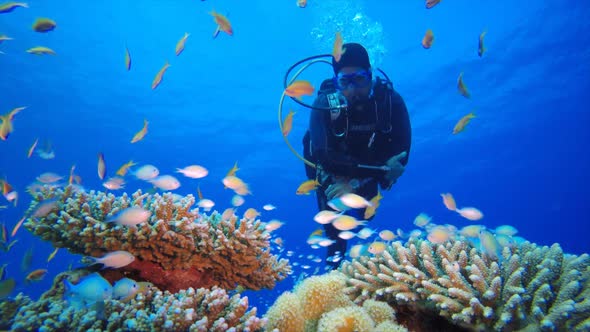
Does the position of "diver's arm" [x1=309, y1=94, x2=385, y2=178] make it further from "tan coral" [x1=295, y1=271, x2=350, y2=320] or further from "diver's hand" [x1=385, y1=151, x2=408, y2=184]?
"tan coral" [x1=295, y1=271, x2=350, y2=320]

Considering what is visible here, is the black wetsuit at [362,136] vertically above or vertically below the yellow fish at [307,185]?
above

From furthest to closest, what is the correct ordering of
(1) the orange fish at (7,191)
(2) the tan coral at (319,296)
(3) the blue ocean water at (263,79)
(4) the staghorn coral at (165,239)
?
1. (3) the blue ocean water at (263,79)
2. (1) the orange fish at (7,191)
3. (4) the staghorn coral at (165,239)
4. (2) the tan coral at (319,296)

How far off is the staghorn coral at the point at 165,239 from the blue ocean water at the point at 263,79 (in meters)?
7.46

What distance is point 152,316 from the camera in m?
2.43

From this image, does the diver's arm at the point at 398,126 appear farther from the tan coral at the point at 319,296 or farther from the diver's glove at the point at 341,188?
the tan coral at the point at 319,296

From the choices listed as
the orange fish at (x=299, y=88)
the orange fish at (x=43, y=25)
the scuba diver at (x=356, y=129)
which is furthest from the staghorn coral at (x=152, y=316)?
the orange fish at (x=43, y=25)

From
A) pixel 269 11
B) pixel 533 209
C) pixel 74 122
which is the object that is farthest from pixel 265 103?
pixel 533 209

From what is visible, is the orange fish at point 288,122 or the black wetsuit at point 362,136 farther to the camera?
the black wetsuit at point 362,136

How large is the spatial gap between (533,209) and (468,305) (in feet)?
315

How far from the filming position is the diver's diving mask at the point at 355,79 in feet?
18.1

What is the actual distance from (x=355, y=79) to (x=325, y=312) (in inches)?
162

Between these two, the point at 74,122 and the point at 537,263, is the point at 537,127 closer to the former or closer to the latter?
the point at 537,263

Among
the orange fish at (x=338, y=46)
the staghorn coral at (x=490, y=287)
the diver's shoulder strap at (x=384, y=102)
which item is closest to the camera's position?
the staghorn coral at (x=490, y=287)

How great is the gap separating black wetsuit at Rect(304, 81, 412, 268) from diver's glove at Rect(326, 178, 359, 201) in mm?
133
